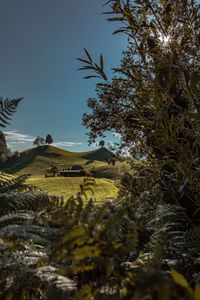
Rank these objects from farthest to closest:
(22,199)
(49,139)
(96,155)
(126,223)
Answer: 1. (96,155)
2. (49,139)
3. (126,223)
4. (22,199)

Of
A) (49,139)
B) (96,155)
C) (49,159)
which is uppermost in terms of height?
(49,139)

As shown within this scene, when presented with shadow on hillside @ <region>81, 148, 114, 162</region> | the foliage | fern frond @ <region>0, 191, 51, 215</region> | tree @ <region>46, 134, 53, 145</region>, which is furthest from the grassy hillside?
fern frond @ <region>0, 191, 51, 215</region>

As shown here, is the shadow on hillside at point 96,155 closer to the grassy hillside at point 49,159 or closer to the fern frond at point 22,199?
the grassy hillside at point 49,159

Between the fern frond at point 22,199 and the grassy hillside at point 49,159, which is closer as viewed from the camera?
the fern frond at point 22,199

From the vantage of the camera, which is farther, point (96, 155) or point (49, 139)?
point (96, 155)

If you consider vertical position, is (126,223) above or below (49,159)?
below

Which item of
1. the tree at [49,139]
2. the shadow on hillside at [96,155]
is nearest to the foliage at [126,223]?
the shadow on hillside at [96,155]

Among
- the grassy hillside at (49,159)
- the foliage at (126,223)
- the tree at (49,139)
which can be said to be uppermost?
the tree at (49,139)

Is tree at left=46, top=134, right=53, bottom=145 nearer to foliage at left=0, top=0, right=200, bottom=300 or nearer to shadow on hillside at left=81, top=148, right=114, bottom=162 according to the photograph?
shadow on hillside at left=81, top=148, right=114, bottom=162

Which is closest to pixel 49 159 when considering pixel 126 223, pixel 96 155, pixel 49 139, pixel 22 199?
pixel 49 139

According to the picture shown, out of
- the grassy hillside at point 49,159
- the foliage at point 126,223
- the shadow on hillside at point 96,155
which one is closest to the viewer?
the foliage at point 126,223

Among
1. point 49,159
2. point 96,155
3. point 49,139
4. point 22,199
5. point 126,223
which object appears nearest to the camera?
point 22,199

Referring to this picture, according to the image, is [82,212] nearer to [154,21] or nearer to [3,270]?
[3,270]

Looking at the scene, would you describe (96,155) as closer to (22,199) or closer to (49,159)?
(49,159)
